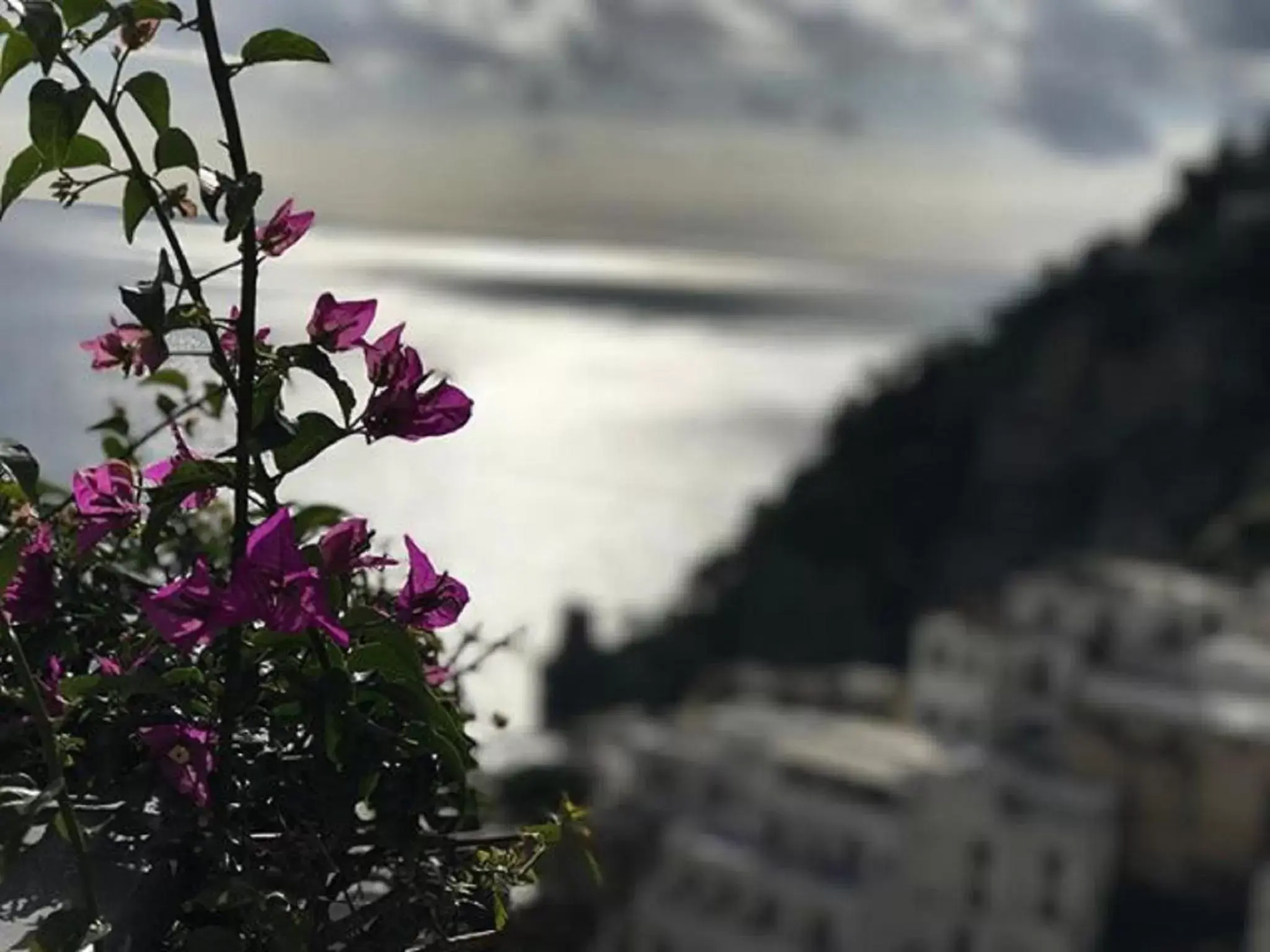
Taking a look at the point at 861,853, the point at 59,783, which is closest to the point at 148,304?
the point at 59,783

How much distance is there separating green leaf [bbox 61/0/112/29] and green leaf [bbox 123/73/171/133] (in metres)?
0.02

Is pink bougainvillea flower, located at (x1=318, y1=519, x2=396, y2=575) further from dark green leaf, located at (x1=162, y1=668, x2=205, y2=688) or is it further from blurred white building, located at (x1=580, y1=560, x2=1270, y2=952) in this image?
blurred white building, located at (x1=580, y1=560, x2=1270, y2=952)

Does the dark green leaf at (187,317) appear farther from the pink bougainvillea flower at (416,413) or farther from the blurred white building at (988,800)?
the blurred white building at (988,800)

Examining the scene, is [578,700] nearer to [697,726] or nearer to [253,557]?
[697,726]

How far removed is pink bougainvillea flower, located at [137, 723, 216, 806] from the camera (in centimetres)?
38

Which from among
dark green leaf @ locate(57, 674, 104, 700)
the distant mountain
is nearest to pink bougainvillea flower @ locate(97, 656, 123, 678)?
dark green leaf @ locate(57, 674, 104, 700)

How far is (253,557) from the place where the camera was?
0.37 m

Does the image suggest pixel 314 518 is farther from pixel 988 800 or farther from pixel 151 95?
pixel 988 800

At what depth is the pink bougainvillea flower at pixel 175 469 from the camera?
41 centimetres

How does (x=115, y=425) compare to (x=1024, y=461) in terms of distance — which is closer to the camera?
(x=115, y=425)

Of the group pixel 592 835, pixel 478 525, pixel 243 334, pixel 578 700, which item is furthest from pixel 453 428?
pixel 578 700

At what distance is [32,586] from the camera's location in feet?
1.45

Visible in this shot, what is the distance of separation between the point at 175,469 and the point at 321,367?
4cm

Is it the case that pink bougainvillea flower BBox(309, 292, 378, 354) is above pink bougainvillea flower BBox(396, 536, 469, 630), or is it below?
above
